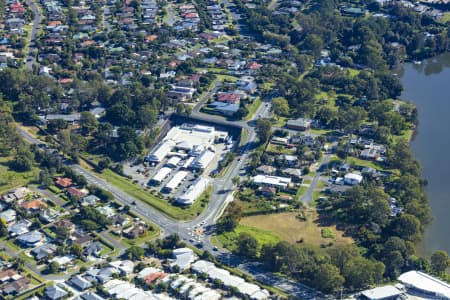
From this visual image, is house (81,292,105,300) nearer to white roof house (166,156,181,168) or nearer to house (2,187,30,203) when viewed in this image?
house (2,187,30,203)

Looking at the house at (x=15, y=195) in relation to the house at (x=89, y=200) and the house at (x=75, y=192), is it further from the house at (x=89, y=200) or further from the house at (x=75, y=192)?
the house at (x=89, y=200)

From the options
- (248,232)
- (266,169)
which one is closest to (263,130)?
(266,169)

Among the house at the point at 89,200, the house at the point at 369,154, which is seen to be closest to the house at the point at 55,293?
the house at the point at 89,200

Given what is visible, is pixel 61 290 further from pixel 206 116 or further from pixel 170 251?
pixel 206 116

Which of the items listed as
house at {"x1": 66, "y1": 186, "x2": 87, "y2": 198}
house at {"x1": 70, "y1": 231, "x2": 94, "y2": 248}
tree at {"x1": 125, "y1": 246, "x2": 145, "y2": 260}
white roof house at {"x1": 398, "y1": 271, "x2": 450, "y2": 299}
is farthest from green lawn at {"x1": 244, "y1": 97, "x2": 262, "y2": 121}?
white roof house at {"x1": 398, "y1": 271, "x2": 450, "y2": 299}

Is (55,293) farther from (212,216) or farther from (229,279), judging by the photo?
(212,216)

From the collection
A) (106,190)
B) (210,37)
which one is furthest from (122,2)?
(106,190)
